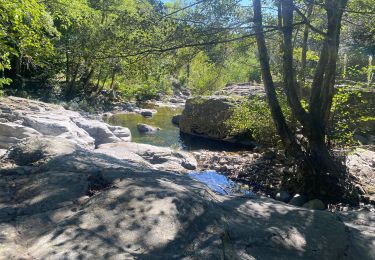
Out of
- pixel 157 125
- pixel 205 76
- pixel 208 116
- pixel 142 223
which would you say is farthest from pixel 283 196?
pixel 205 76

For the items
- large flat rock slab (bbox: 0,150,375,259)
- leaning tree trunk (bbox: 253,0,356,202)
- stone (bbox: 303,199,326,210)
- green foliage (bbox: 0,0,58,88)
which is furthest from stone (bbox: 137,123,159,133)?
large flat rock slab (bbox: 0,150,375,259)

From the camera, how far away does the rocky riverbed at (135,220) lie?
2900 mm

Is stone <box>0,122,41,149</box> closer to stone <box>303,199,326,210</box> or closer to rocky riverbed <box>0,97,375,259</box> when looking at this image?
rocky riverbed <box>0,97,375,259</box>

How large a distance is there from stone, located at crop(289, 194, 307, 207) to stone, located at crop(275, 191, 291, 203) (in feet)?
0.77

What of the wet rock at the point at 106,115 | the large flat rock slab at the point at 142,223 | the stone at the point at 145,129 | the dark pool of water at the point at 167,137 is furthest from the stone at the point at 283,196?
the wet rock at the point at 106,115

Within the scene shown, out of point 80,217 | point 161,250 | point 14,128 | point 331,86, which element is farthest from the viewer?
point 14,128

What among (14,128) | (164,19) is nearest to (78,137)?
(14,128)

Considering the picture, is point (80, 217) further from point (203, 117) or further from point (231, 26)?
point (203, 117)

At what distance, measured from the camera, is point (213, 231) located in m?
3.23

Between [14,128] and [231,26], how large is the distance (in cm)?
522

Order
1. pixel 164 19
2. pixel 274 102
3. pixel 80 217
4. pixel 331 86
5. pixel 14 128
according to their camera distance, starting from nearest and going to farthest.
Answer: pixel 80 217 → pixel 164 19 → pixel 331 86 → pixel 274 102 → pixel 14 128

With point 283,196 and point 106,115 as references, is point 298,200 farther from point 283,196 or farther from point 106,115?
point 106,115

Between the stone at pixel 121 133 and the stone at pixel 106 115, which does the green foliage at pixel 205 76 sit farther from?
the stone at pixel 106 115

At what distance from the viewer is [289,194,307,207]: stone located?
743 cm
